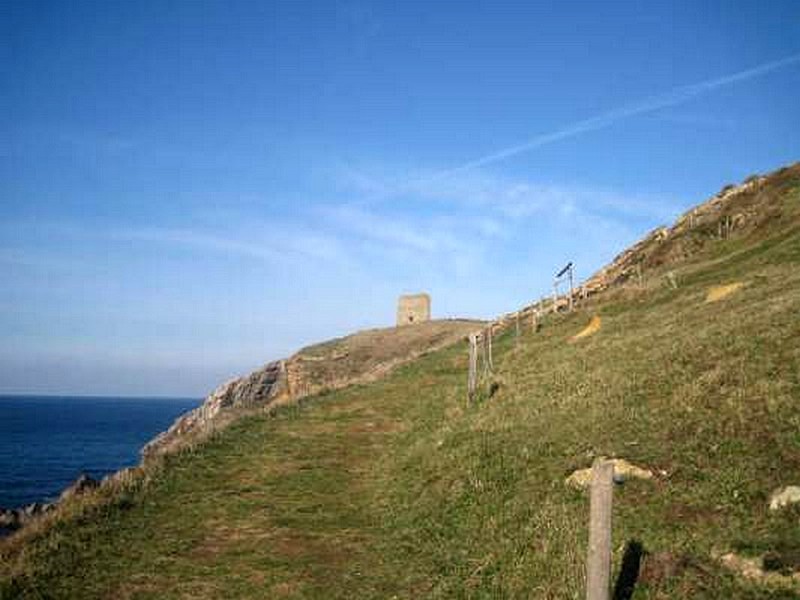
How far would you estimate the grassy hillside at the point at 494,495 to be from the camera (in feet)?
39.7

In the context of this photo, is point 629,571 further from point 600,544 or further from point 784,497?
point 784,497

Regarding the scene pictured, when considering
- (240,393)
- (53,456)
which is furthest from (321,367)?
(53,456)

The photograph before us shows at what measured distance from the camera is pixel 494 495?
15.6 meters

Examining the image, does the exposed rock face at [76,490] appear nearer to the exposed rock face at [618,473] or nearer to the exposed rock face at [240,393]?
the exposed rock face at [618,473]

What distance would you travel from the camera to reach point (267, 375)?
244ft

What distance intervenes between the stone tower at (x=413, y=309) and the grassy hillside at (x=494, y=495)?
215 feet

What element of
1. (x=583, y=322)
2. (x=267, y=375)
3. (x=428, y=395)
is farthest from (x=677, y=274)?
(x=267, y=375)

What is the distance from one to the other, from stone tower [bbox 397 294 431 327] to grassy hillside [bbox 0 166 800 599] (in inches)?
2576

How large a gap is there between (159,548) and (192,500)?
353cm

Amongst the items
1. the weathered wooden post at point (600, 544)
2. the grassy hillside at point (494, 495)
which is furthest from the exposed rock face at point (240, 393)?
the weathered wooden post at point (600, 544)

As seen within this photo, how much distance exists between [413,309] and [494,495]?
78.4 m

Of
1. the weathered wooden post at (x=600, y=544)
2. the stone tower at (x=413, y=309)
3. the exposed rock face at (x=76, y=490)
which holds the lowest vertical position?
the exposed rock face at (x=76, y=490)

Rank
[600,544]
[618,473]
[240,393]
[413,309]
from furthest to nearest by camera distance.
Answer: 1. [413,309]
2. [240,393]
3. [618,473]
4. [600,544]

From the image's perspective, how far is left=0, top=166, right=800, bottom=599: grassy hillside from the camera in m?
12.1
